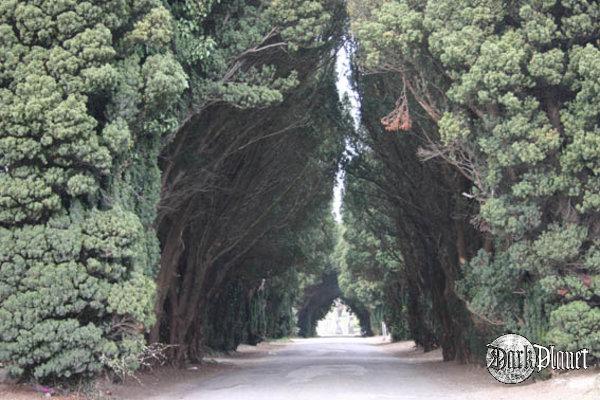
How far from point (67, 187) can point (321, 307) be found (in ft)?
252

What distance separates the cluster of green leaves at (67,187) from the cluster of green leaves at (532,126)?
17.5 ft

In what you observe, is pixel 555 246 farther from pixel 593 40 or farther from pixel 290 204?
pixel 290 204

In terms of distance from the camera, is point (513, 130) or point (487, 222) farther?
point (487, 222)

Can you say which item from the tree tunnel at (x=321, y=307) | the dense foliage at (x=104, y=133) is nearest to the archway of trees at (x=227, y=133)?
the dense foliage at (x=104, y=133)

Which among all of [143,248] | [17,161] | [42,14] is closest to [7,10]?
[42,14]

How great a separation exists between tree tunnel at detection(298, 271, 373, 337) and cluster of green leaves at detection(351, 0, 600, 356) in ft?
192

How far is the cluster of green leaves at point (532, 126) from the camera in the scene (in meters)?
13.3

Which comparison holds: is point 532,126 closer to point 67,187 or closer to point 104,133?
point 104,133

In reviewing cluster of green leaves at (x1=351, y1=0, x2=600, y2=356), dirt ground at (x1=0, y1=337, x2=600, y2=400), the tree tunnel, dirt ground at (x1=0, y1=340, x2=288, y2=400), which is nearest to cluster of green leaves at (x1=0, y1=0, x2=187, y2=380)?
dirt ground at (x1=0, y1=340, x2=288, y2=400)

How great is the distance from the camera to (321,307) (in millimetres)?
87688

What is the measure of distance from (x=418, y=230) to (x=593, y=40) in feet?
37.6

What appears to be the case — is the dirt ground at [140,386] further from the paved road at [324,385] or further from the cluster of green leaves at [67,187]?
the paved road at [324,385]

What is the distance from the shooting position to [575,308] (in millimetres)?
13211

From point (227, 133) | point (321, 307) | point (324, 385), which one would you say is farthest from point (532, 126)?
point (321, 307)
